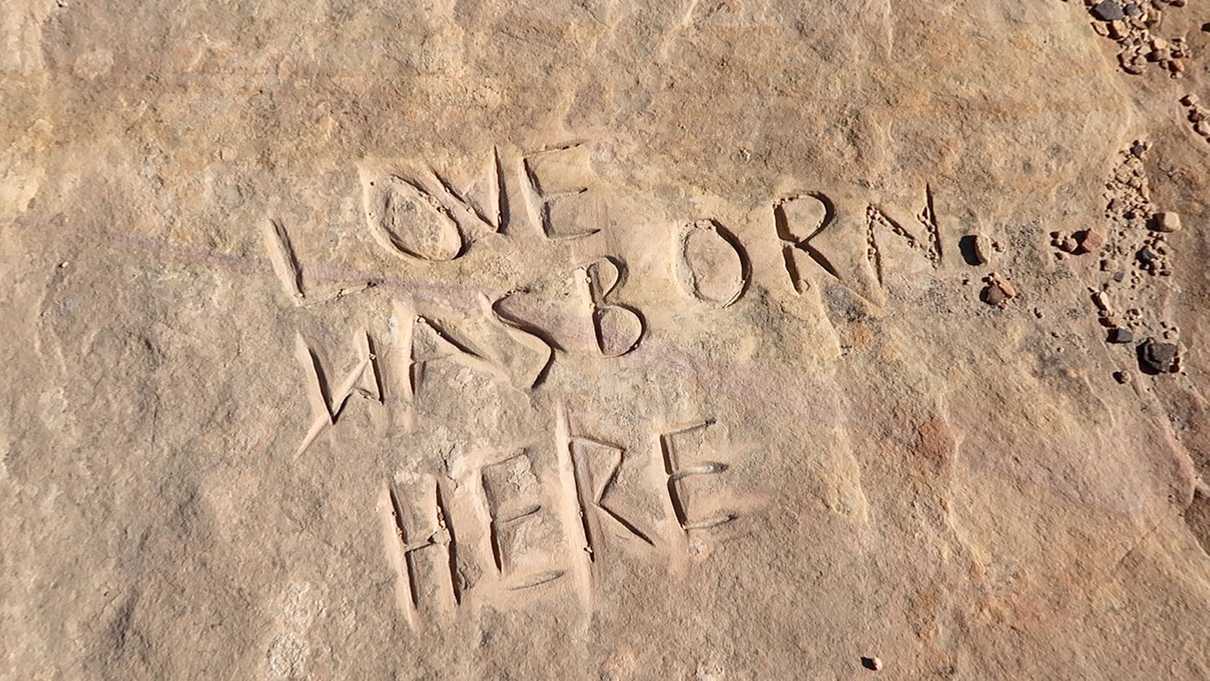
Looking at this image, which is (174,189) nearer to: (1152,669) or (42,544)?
(42,544)

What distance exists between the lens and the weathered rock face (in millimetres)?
2334

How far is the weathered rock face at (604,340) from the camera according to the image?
233cm

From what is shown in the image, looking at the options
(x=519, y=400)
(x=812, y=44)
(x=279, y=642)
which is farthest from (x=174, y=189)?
(x=812, y=44)

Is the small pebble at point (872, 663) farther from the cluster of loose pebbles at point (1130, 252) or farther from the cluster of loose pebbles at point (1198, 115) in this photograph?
the cluster of loose pebbles at point (1198, 115)

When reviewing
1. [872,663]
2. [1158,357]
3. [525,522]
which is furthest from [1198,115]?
[525,522]

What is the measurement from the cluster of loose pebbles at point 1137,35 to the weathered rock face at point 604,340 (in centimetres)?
1

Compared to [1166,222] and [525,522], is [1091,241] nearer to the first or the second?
[1166,222]

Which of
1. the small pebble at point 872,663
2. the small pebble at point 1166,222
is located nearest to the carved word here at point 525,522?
the small pebble at point 872,663

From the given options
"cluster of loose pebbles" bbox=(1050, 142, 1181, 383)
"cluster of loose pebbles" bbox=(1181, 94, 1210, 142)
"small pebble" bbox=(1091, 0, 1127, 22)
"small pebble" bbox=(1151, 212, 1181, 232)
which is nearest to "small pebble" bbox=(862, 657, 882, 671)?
"cluster of loose pebbles" bbox=(1050, 142, 1181, 383)

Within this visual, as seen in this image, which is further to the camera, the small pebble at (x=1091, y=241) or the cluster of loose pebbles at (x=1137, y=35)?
the cluster of loose pebbles at (x=1137, y=35)

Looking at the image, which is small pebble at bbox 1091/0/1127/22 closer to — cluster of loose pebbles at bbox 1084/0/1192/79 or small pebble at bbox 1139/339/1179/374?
cluster of loose pebbles at bbox 1084/0/1192/79

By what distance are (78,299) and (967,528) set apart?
270 cm

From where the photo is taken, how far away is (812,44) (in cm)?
257

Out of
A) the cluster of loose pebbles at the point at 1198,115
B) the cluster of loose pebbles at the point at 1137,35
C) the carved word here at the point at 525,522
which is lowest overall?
the carved word here at the point at 525,522
